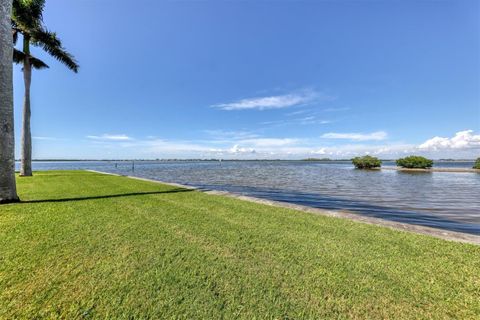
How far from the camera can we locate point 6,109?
268 inches

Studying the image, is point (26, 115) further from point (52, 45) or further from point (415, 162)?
point (415, 162)

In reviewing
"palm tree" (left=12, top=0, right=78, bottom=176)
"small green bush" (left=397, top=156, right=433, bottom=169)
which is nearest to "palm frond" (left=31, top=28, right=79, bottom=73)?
"palm tree" (left=12, top=0, right=78, bottom=176)

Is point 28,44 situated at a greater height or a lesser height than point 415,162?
greater

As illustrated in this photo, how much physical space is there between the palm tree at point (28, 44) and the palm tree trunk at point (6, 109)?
1013cm

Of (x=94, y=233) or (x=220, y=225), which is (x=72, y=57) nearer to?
(x=94, y=233)

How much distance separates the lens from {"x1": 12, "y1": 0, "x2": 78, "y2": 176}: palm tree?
44.8 ft

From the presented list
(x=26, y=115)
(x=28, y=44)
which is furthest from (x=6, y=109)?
(x=28, y=44)

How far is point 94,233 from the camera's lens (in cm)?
438

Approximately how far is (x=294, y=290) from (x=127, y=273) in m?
2.22

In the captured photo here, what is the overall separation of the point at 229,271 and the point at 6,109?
8.76 m

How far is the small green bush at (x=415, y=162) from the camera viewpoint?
134ft

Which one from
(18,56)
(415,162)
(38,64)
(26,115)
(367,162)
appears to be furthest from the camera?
(367,162)

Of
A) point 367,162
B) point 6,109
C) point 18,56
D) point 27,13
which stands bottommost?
point 367,162

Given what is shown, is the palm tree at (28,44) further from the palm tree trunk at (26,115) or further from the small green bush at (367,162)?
the small green bush at (367,162)
